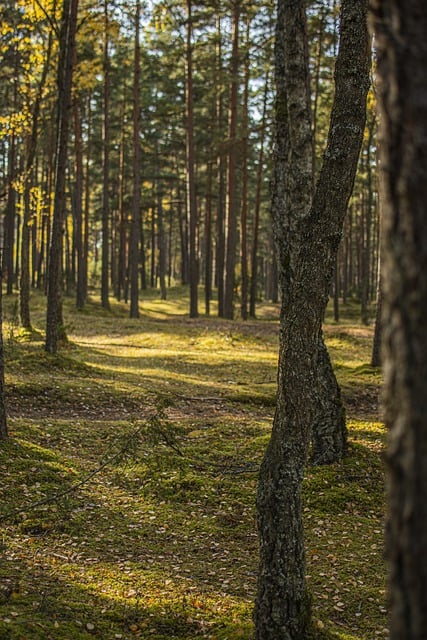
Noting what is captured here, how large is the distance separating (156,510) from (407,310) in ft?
20.3

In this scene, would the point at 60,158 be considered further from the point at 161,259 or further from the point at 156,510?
the point at 161,259

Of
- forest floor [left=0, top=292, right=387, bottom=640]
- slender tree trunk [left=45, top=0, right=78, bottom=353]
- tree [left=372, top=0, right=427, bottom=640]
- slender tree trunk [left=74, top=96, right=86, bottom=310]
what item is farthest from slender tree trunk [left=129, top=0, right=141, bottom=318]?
tree [left=372, top=0, right=427, bottom=640]

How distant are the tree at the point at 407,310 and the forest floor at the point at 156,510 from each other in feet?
10.8

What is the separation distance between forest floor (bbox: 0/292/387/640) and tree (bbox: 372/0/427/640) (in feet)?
10.8

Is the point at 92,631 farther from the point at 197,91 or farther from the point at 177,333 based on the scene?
the point at 197,91

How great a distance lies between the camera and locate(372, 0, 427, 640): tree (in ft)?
5.30

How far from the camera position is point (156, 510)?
7316 millimetres

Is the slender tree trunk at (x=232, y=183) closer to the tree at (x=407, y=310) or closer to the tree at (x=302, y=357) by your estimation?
the tree at (x=302, y=357)

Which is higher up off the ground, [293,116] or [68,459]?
[293,116]

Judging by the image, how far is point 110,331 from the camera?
903 inches

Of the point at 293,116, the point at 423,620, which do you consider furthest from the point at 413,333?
the point at 293,116

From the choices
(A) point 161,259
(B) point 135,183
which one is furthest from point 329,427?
(A) point 161,259

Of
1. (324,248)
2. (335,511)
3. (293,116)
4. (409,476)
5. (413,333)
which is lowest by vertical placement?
(335,511)

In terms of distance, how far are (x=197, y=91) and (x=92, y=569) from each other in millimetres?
26064
